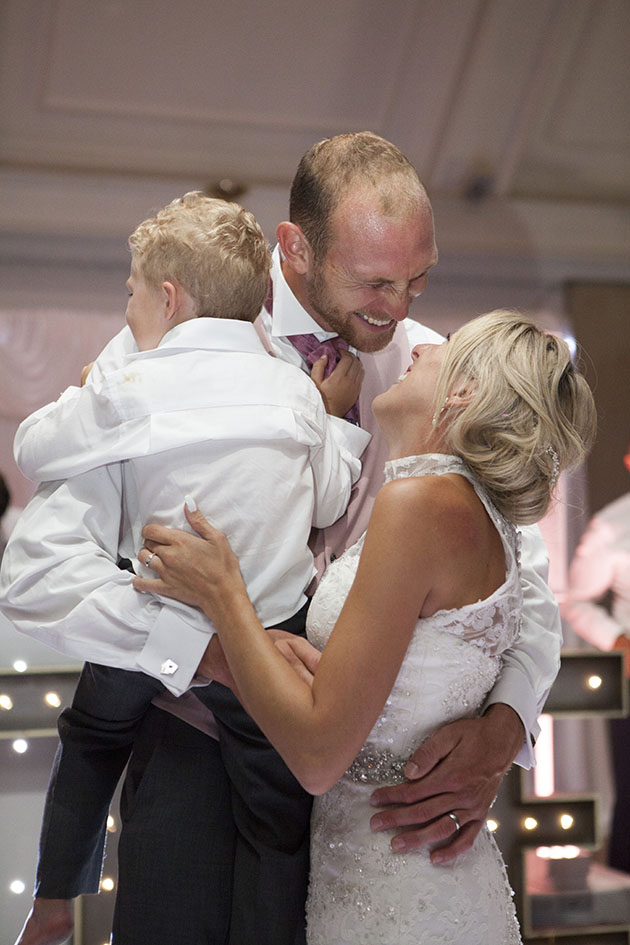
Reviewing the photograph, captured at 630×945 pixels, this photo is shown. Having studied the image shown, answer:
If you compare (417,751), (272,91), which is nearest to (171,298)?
(417,751)

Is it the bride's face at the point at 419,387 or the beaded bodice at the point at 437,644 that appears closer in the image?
the beaded bodice at the point at 437,644

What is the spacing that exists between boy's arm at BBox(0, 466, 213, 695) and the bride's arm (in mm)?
153

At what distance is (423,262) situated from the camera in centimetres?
212

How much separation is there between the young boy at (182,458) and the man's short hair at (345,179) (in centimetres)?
33

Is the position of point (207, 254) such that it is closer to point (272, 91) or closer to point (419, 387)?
point (419, 387)

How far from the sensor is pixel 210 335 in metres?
1.80

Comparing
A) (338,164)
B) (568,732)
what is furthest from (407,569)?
(568,732)

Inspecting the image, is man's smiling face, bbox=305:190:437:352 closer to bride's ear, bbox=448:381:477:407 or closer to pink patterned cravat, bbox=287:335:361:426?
pink patterned cravat, bbox=287:335:361:426

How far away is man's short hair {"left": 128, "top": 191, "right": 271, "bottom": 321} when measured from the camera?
5.93 feet

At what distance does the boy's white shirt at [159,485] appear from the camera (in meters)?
1.70

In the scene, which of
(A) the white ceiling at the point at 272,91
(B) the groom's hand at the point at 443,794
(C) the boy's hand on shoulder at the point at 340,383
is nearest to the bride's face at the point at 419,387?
(C) the boy's hand on shoulder at the point at 340,383

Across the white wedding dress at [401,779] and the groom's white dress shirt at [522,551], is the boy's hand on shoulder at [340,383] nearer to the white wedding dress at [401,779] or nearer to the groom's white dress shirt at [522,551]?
the groom's white dress shirt at [522,551]

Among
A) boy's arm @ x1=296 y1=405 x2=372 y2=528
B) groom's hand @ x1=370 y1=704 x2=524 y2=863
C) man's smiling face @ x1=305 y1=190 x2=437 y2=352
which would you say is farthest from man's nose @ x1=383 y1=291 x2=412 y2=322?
groom's hand @ x1=370 y1=704 x2=524 y2=863

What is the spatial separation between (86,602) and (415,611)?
557 millimetres
